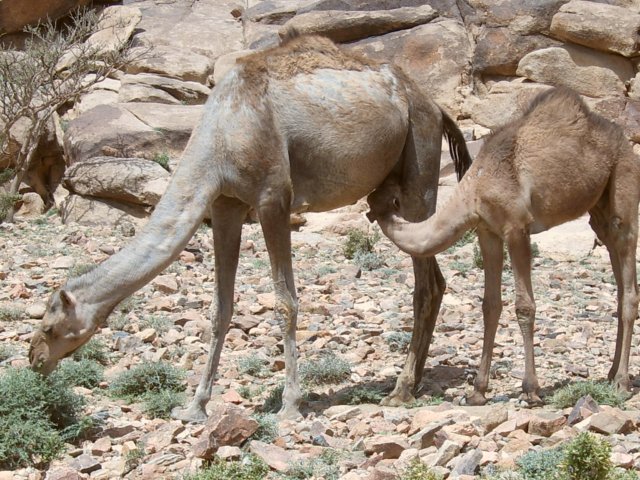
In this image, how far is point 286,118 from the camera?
7273mm

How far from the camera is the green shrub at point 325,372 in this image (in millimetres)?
8109

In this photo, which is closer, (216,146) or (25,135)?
(216,146)

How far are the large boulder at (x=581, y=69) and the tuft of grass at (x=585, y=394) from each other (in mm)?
12354

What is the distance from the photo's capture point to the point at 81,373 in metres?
7.79

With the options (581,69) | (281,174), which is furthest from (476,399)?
(581,69)

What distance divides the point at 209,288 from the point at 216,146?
17.0ft

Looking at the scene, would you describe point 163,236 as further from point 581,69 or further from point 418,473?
point 581,69

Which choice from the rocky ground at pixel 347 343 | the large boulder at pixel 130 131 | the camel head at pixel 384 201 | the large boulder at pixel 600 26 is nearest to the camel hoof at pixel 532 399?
the rocky ground at pixel 347 343

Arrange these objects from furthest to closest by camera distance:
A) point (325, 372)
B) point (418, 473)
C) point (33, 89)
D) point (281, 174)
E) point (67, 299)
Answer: point (33, 89) < point (325, 372) < point (281, 174) < point (67, 299) < point (418, 473)

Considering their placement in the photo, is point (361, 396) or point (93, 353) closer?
point (361, 396)

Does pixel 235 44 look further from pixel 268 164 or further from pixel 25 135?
pixel 268 164

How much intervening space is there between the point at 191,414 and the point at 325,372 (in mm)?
1475

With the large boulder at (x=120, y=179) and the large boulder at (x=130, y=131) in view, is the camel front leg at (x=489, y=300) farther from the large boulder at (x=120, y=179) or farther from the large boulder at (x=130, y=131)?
the large boulder at (x=130, y=131)

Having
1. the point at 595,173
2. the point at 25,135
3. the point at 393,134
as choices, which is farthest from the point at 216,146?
the point at 25,135
